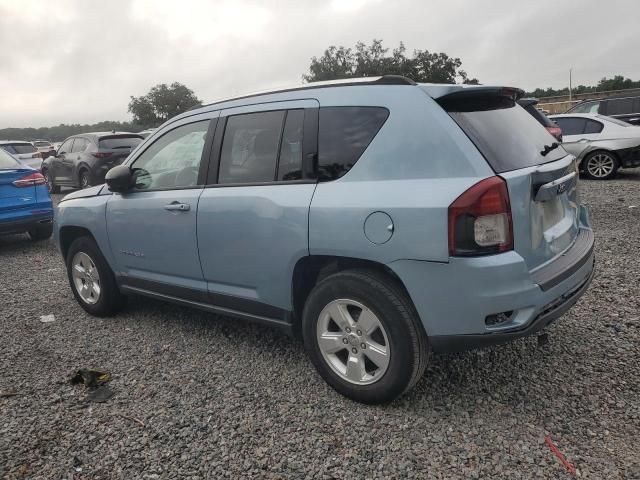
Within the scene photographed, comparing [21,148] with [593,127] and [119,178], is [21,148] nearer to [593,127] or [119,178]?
[119,178]

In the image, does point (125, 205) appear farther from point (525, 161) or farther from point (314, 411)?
point (525, 161)

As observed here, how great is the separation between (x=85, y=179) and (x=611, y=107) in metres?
15.1

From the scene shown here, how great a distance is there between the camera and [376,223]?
2506 mm

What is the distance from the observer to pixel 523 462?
7.51 feet

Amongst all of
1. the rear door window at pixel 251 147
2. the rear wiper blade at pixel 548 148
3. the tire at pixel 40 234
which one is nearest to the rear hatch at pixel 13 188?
the tire at pixel 40 234

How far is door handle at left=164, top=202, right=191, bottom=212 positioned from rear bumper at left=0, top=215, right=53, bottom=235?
4784mm

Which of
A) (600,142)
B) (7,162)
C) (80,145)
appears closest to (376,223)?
(7,162)

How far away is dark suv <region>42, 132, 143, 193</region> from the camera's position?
42.4 ft

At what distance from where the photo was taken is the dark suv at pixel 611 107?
46.8ft

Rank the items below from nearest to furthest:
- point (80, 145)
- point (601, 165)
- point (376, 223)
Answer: point (376, 223)
point (601, 165)
point (80, 145)

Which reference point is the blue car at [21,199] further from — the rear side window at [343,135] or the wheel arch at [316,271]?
the rear side window at [343,135]

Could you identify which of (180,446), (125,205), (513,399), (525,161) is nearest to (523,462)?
(513,399)

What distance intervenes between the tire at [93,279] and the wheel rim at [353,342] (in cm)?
227

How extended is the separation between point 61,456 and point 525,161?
9.25 ft
